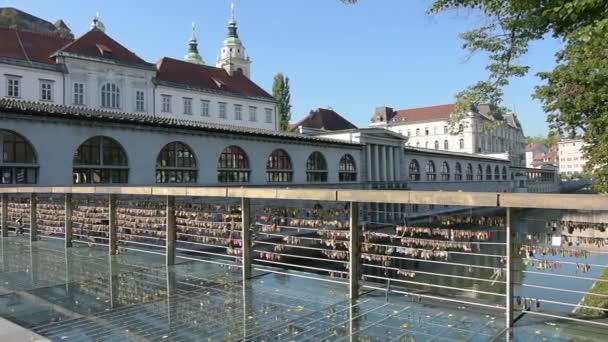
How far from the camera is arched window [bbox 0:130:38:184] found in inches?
781

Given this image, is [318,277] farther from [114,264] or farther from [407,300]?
[114,264]

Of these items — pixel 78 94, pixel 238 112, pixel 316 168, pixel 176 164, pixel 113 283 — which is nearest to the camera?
pixel 113 283

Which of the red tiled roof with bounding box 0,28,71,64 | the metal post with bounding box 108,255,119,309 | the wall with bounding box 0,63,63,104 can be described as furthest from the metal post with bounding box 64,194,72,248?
the red tiled roof with bounding box 0,28,71,64

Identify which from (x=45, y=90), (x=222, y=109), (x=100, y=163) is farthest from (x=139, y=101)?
(x=100, y=163)

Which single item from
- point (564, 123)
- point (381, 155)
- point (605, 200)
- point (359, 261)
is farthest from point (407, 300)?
point (381, 155)

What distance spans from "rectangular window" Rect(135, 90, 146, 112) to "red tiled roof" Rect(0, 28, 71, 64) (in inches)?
278

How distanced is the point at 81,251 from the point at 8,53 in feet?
116

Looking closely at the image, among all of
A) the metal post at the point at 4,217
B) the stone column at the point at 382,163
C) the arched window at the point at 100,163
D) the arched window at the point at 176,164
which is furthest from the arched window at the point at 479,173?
the metal post at the point at 4,217

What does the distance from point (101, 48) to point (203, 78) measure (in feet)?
41.8

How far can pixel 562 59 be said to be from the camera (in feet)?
35.6

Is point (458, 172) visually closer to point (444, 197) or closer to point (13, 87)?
point (13, 87)

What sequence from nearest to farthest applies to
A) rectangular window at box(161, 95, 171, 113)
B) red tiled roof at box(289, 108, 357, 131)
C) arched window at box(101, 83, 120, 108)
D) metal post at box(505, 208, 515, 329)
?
Answer: metal post at box(505, 208, 515, 329), arched window at box(101, 83, 120, 108), rectangular window at box(161, 95, 171, 113), red tiled roof at box(289, 108, 357, 131)

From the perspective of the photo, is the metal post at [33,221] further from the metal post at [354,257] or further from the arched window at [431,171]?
the arched window at [431,171]

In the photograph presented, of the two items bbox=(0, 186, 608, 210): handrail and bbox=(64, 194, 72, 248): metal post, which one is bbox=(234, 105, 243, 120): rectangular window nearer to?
bbox=(64, 194, 72, 248): metal post
